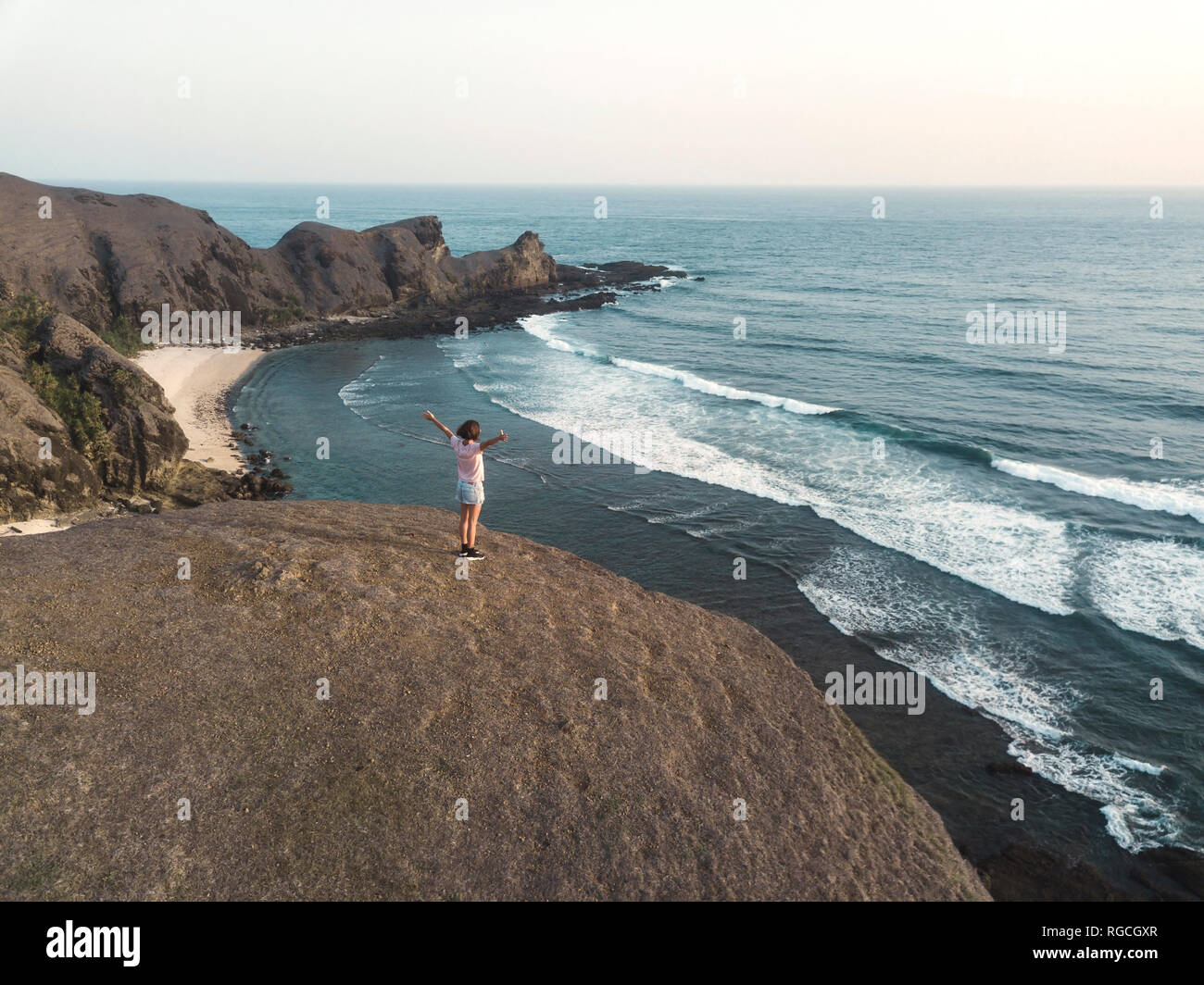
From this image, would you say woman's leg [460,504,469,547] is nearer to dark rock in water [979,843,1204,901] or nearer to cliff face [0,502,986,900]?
cliff face [0,502,986,900]

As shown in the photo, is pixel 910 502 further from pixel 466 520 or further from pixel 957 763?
pixel 466 520

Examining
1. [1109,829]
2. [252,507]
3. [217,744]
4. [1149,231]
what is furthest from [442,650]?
[1149,231]

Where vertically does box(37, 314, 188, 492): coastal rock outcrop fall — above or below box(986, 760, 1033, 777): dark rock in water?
above

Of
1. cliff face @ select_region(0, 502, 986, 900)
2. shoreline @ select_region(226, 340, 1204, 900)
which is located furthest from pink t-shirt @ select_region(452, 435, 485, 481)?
shoreline @ select_region(226, 340, 1204, 900)

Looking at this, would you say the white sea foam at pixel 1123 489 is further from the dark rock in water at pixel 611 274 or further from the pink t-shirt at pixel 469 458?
the dark rock in water at pixel 611 274

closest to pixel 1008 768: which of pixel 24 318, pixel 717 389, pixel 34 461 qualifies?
pixel 34 461

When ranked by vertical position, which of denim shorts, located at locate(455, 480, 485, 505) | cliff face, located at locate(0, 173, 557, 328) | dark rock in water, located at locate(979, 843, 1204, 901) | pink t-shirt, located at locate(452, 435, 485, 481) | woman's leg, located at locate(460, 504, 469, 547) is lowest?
dark rock in water, located at locate(979, 843, 1204, 901)

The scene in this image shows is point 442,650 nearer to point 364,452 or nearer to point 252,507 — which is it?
point 252,507
